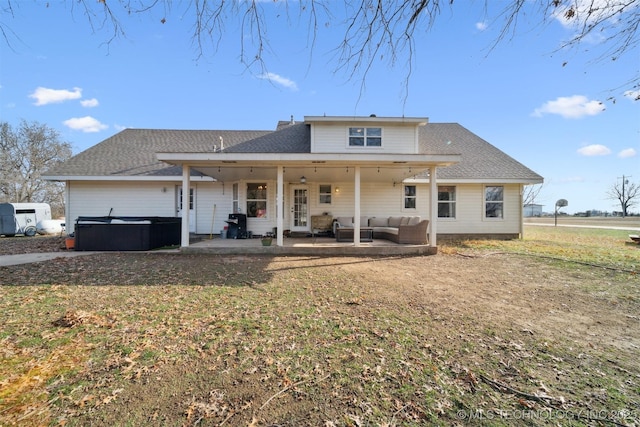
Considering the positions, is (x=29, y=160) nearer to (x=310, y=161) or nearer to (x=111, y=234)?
(x=111, y=234)

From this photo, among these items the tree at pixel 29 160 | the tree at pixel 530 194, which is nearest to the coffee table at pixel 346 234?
the tree at pixel 29 160

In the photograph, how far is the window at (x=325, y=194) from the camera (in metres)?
12.9

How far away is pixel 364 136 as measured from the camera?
12219 mm

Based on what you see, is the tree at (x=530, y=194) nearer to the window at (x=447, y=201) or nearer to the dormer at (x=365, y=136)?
the window at (x=447, y=201)

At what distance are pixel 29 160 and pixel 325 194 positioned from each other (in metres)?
29.5

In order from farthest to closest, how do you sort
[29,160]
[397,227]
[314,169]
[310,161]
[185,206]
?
[29,160]
[397,227]
[314,169]
[185,206]
[310,161]

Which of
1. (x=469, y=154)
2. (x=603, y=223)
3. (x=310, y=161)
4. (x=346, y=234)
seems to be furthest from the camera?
(x=603, y=223)

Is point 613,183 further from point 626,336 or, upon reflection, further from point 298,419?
point 298,419

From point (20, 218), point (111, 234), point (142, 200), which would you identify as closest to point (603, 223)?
point (142, 200)

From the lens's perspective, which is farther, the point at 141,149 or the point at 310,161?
the point at 141,149

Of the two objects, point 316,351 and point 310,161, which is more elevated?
point 310,161

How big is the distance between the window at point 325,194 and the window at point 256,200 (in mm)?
2542

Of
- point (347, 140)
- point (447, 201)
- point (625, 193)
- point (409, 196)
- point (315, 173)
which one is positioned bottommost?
point (447, 201)

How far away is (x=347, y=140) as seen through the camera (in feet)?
39.9
